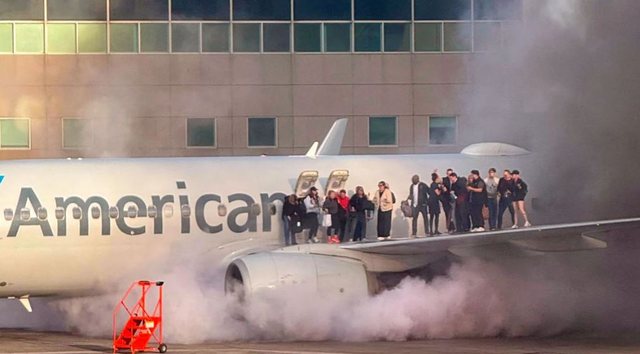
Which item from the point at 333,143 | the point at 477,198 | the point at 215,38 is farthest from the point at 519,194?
the point at 215,38

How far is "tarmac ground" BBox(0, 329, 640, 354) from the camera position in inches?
878

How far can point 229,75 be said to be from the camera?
121ft

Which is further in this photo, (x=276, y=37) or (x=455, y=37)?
(x=455, y=37)

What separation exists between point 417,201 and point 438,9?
11.7 meters

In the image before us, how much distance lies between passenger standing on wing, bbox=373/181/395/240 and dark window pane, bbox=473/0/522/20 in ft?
21.7

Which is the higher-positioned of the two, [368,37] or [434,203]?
[368,37]

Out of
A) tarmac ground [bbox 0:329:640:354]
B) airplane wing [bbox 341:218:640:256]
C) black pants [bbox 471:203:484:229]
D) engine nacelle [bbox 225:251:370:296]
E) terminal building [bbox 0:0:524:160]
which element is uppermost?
terminal building [bbox 0:0:524:160]

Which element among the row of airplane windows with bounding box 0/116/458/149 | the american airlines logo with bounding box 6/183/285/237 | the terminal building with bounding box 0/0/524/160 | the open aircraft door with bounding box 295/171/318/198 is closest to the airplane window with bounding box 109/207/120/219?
the american airlines logo with bounding box 6/183/285/237

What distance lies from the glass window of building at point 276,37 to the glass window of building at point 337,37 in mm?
968

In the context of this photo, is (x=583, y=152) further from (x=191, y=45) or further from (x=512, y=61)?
(x=191, y=45)

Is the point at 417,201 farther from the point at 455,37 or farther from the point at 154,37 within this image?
the point at 154,37

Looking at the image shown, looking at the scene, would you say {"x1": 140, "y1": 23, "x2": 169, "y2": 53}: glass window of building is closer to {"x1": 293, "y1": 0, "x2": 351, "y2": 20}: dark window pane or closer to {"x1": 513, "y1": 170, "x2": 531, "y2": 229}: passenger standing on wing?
{"x1": 293, "y1": 0, "x2": 351, "y2": 20}: dark window pane

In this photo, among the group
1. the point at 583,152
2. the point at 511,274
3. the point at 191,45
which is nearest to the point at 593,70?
the point at 583,152

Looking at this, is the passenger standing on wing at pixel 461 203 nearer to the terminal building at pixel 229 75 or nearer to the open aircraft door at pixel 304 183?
the open aircraft door at pixel 304 183
